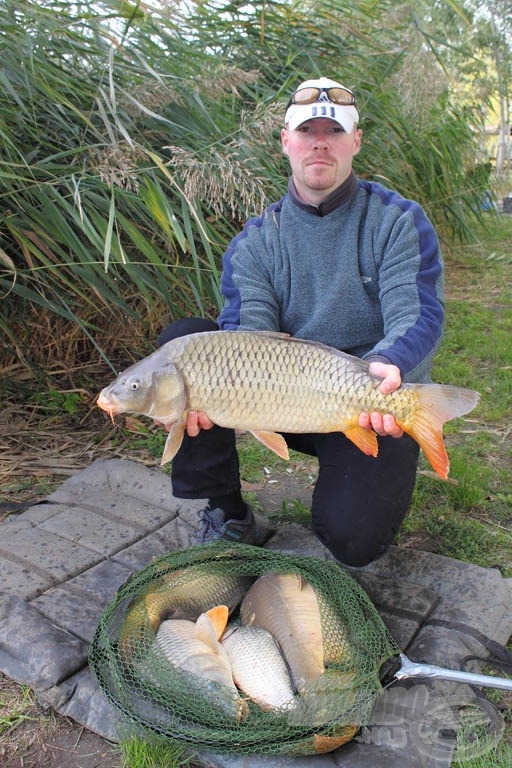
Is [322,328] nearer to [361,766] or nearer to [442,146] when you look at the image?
[361,766]

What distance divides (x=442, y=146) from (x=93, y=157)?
2.75 m

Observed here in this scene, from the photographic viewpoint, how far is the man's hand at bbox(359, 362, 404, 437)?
131 cm

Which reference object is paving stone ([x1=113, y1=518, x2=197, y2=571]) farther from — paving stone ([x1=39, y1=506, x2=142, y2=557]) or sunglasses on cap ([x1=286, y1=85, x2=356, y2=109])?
sunglasses on cap ([x1=286, y1=85, x2=356, y2=109])

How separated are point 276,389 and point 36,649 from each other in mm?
666

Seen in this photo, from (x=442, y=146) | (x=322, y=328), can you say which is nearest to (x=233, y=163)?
(x=322, y=328)

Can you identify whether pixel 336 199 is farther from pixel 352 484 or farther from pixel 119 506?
pixel 119 506

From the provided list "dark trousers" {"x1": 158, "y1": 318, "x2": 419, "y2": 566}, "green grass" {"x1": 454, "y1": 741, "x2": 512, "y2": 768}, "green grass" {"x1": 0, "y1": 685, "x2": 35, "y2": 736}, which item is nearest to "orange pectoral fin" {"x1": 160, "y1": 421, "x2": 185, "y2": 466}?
"dark trousers" {"x1": 158, "y1": 318, "x2": 419, "y2": 566}

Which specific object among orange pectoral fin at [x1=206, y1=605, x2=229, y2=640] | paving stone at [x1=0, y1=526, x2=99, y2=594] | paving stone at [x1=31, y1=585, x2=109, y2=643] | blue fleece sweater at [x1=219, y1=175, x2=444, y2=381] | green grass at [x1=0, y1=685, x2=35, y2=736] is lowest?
green grass at [x1=0, y1=685, x2=35, y2=736]

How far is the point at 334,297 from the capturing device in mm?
1646

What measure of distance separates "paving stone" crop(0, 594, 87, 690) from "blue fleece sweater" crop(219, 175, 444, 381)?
0.74 m

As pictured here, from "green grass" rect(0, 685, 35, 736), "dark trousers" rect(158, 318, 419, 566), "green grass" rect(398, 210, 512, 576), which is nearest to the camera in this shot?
"green grass" rect(0, 685, 35, 736)

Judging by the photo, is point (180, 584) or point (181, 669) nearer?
point (181, 669)

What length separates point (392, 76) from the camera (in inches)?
135

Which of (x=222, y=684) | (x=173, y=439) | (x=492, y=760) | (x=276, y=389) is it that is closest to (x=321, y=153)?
(x=276, y=389)
